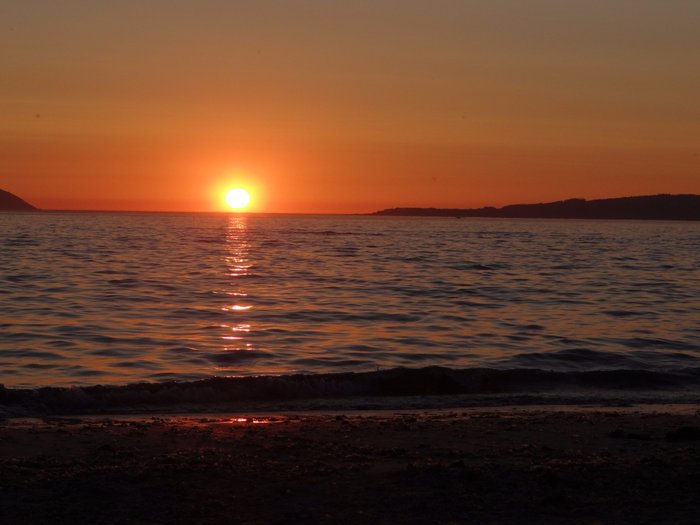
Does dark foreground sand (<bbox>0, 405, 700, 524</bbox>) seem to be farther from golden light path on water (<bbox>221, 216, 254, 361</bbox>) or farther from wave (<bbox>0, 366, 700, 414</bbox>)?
golden light path on water (<bbox>221, 216, 254, 361</bbox>)

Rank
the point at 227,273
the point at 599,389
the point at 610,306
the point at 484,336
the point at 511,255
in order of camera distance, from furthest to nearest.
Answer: the point at 511,255, the point at 227,273, the point at 610,306, the point at 484,336, the point at 599,389

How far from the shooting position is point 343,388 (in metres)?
13.4

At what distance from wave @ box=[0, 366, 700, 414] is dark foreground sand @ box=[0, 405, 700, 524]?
3.89 feet

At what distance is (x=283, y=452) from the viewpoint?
8.53 metres

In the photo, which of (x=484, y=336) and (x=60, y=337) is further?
(x=484, y=336)

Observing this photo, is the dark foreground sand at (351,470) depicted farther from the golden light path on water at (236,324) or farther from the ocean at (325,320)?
the golden light path on water at (236,324)

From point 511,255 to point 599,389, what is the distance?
39664mm

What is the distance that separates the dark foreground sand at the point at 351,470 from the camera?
657 centimetres

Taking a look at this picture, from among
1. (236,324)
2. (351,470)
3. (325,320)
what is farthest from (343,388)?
(325,320)

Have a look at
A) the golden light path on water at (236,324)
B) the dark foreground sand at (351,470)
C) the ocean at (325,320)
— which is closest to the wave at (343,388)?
the ocean at (325,320)

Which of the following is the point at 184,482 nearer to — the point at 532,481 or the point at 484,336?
the point at 532,481

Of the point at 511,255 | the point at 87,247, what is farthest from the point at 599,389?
the point at 87,247

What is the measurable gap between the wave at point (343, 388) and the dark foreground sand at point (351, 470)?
1186 mm

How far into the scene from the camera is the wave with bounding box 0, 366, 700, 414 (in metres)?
11.8
